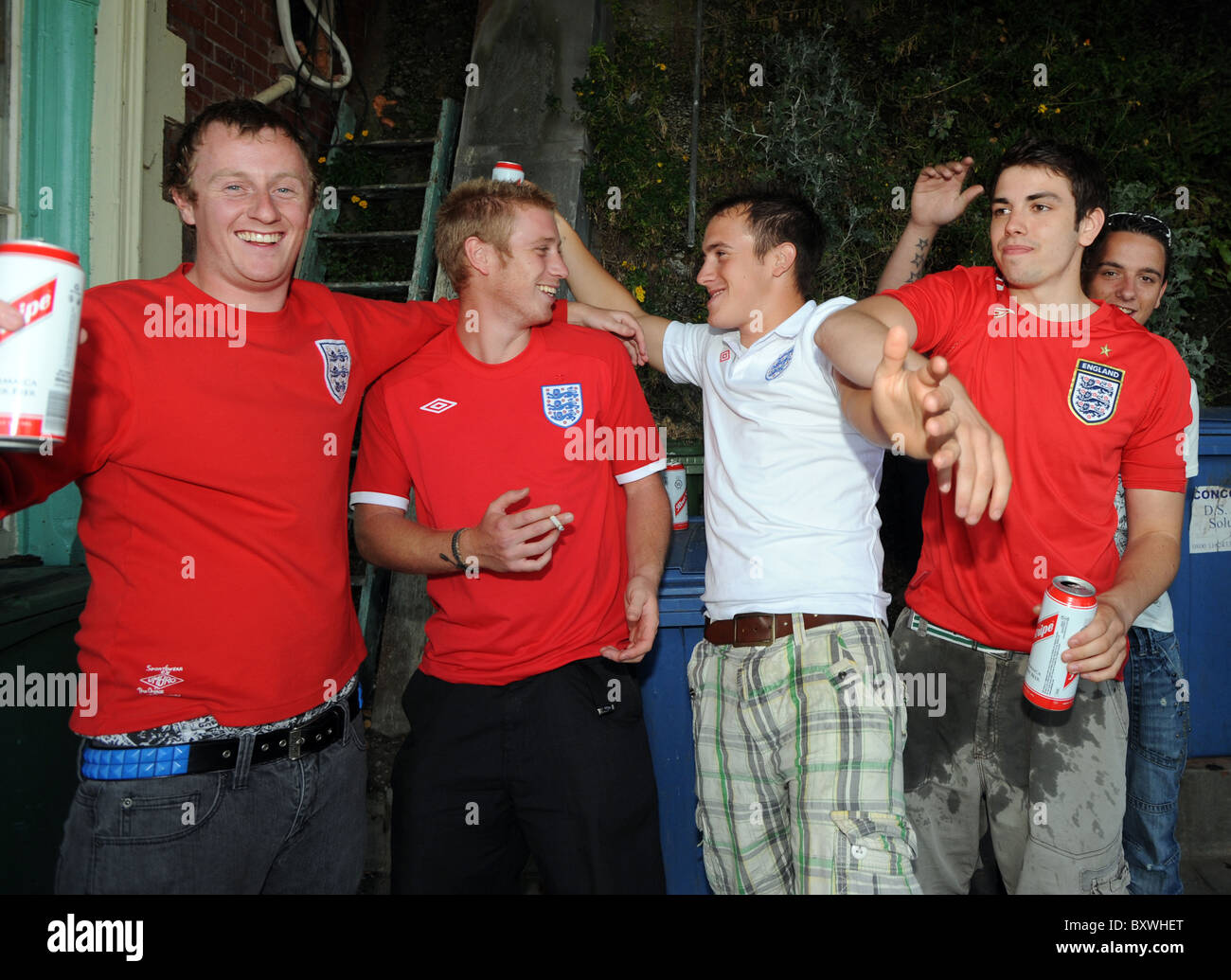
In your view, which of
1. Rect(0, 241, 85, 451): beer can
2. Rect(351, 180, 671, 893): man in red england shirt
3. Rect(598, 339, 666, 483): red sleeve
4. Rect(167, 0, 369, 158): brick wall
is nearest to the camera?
Rect(0, 241, 85, 451): beer can

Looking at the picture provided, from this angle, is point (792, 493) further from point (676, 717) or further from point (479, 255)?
point (479, 255)

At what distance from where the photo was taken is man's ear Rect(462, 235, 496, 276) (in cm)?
249

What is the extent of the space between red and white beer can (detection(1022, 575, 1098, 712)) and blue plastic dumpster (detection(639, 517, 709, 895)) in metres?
0.93

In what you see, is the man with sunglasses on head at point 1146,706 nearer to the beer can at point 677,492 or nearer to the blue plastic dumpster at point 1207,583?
the blue plastic dumpster at point 1207,583

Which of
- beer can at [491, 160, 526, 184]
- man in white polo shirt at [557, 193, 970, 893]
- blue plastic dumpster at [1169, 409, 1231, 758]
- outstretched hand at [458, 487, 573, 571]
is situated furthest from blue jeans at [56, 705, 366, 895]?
blue plastic dumpster at [1169, 409, 1231, 758]

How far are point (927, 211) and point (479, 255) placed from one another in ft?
4.59

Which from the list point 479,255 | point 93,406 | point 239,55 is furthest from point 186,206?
point 239,55

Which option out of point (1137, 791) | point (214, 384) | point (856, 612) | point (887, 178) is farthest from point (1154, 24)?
point (214, 384)

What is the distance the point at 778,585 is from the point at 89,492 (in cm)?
155

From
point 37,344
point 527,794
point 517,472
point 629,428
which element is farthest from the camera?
point 629,428

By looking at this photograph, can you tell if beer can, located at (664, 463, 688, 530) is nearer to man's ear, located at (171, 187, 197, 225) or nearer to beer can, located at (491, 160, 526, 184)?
beer can, located at (491, 160, 526, 184)

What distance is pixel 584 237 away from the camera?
5684 mm

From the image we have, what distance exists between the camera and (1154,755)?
2787 mm

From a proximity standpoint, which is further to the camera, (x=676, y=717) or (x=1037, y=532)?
(x=676, y=717)
